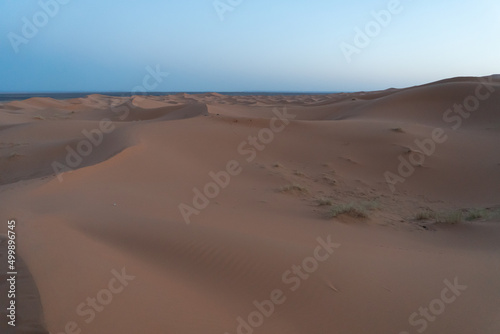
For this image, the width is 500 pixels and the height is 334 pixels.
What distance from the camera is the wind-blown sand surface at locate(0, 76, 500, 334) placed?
3215 mm

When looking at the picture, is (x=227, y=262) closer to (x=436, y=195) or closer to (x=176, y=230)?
(x=176, y=230)

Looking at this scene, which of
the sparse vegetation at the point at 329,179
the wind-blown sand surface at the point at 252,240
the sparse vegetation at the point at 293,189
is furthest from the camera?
the sparse vegetation at the point at 329,179

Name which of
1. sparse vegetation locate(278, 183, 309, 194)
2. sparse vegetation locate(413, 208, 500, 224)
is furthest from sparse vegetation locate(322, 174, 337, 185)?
sparse vegetation locate(413, 208, 500, 224)

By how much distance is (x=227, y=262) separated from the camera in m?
4.09

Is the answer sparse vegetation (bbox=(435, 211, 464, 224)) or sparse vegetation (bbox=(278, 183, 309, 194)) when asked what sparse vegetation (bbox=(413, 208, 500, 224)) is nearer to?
sparse vegetation (bbox=(435, 211, 464, 224))

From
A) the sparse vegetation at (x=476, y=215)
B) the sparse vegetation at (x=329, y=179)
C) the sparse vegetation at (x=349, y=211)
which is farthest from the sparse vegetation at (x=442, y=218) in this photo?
the sparse vegetation at (x=329, y=179)

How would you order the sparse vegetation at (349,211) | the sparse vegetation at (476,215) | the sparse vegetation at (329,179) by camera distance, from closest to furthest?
the sparse vegetation at (349,211) → the sparse vegetation at (476,215) → the sparse vegetation at (329,179)

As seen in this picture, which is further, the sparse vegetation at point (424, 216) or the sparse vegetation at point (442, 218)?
the sparse vegetation at point (424, 216)

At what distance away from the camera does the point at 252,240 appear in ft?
15.1

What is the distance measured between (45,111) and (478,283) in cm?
3195

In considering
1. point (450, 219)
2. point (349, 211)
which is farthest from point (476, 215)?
point (349, 211)

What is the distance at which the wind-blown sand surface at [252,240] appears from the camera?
3.21m

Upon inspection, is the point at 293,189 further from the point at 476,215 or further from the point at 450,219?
the point at 476,215

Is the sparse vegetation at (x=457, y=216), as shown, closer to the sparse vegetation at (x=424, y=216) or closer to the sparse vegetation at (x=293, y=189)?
the sparse vegetation at (x=424, y=216)
